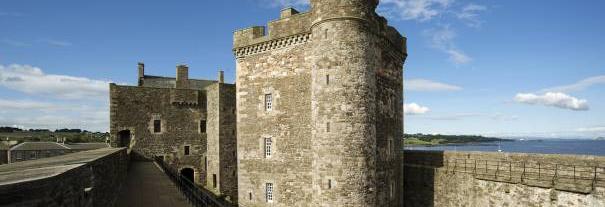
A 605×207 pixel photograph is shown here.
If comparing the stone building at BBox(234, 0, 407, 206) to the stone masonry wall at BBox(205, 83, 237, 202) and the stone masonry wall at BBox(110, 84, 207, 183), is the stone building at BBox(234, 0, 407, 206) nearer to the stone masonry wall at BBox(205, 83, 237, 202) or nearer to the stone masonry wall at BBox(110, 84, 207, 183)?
the stone masonry wall at BBox(205, 83, 237, 202)

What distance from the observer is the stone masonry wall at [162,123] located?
28594 millimetres

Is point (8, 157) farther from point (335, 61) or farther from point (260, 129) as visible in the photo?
point (335, 61)

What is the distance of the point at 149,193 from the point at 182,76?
2017cm

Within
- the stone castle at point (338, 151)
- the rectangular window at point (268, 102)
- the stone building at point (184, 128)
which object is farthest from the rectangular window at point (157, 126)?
the rectangular window at point (268, 102)

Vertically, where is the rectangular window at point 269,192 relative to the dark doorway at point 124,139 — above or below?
below

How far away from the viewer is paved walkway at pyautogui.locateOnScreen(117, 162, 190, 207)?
14.0 m

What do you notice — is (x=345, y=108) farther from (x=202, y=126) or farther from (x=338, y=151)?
(x=202, y=126)

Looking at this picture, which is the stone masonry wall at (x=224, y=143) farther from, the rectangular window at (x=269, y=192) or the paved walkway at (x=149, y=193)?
the rectangular window at (x=269, y=192)

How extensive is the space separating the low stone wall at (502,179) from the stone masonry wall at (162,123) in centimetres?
1763

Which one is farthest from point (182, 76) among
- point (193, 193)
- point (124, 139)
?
point (193, 193)

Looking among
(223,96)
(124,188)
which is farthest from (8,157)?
(124,188)

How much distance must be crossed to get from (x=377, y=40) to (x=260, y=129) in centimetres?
730

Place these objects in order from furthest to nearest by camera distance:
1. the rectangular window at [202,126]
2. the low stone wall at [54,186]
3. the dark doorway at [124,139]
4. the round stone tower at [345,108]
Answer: the rectangular window at [202,126]
the dark doorway at [124,139]
the round stone tower at [345,108]
the low stone wall at [54,186]

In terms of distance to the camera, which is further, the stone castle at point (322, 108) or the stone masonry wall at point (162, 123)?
the stone masonry wall at point (162, 123)
